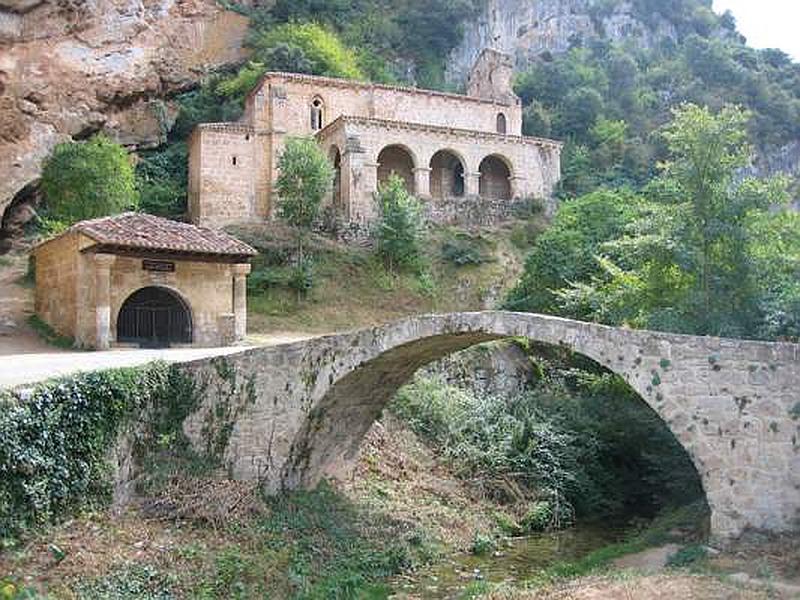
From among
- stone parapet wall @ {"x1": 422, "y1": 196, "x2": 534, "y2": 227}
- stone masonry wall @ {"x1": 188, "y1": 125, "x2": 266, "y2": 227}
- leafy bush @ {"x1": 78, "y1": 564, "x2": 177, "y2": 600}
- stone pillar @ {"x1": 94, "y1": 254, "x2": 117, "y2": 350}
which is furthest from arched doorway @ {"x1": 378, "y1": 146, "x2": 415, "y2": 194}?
leafy bush @ {"x1": 78, "y1": 564, "x2": 177, "y2": 600}

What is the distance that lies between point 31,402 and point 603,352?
A: 25.9 ft

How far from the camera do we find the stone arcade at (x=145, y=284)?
749 inches

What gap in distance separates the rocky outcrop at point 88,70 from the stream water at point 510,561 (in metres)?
27.6

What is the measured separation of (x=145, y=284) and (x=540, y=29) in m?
58.0

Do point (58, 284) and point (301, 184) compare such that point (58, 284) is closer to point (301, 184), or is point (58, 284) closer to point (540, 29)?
point (301, 184)

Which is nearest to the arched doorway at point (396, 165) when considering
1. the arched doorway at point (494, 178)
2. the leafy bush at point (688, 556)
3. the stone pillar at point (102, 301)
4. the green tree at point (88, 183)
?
the arched doorway at point (494, 178)

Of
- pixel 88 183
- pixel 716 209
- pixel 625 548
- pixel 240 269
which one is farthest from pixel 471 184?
pixel 625 548

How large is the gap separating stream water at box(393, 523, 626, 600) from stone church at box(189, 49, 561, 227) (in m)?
20.5

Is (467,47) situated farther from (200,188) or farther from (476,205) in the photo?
(200,188)

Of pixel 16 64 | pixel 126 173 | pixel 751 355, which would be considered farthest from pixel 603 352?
pixel 16 64

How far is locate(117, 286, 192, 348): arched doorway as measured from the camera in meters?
20.3

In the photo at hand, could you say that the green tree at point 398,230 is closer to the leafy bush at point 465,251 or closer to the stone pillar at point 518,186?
the leafy bush at point 465,251

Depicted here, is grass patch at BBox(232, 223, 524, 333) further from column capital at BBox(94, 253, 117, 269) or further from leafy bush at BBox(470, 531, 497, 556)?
leafy bush at BBox(470, 531, 497, 556)

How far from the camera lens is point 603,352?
39.0 ft
